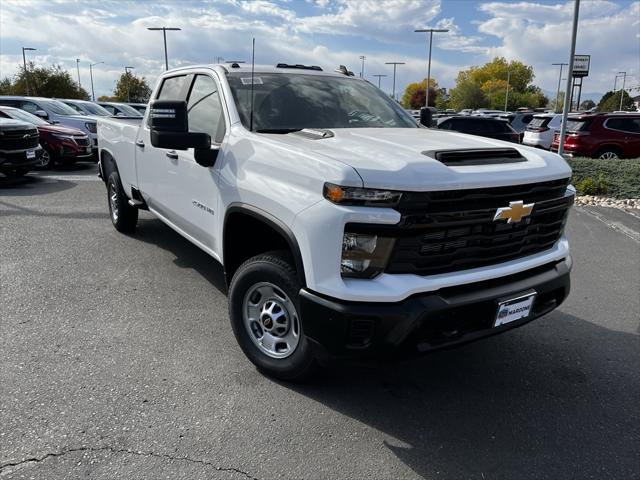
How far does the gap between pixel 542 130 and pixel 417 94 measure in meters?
87.6

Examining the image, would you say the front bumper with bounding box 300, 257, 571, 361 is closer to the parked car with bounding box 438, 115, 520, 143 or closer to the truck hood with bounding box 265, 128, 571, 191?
the truck hood with bounding box 265, 128, 571, 191

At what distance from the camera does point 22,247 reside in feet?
20.0

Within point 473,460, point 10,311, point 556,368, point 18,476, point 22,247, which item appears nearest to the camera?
point 18,476

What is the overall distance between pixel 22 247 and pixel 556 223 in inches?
223

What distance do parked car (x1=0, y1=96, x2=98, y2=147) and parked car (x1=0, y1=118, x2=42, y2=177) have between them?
11.1 feet

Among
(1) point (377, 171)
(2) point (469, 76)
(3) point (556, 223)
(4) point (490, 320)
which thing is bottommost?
→ (4) point (490, 320)

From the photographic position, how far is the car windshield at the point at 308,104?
3770 millimetres

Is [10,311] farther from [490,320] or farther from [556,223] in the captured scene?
[556,223]

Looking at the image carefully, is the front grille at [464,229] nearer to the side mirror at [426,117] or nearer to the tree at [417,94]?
the side mirror at [426,117]

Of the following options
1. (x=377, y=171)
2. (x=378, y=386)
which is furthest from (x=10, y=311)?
(x=377, y=171)

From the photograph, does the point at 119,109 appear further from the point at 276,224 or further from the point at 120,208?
the point at 276,224

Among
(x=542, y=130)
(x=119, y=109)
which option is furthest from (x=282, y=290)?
(x=119, y=109)

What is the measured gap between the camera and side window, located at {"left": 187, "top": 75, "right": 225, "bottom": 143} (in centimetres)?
385

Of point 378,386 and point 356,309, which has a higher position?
point 356,309
